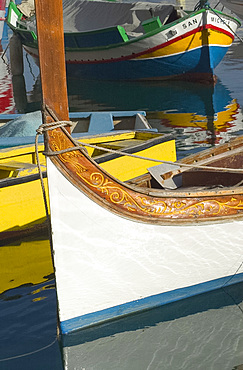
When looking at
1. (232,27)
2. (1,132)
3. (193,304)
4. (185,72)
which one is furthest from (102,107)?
(193,304)

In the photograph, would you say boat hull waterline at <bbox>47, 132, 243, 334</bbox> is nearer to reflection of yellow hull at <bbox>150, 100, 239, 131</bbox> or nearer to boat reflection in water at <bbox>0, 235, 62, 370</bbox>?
boat reflection in water at <bbox>0, 235, 62, 370</bbox>

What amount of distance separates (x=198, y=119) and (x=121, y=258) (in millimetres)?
10721

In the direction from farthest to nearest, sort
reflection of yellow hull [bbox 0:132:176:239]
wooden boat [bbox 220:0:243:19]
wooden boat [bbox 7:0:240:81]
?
1. wooden boat [bbox 220:0:243:19]
2. wooden boat [bbox 7:0:240:81]
3. reflection of yellow hull [bbox 0:132:176:239]

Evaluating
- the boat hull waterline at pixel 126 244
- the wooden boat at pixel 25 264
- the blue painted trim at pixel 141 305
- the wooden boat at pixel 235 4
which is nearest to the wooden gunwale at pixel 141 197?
the boat hull waterline at pixel 126 244

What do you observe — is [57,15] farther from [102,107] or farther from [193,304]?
[102,107]

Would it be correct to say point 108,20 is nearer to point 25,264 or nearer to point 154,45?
point 154,45

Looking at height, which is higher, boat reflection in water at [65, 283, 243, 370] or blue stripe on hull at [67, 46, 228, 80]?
blue stripe on hull at [67, 46, 228, 80]

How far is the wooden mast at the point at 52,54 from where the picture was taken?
14.8 ft

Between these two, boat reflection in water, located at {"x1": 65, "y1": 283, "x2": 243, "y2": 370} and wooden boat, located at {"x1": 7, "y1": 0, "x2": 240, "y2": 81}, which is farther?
wooden boat, located at {"x1": 7, "y1": 0, "x2": 240, "y2": 81}

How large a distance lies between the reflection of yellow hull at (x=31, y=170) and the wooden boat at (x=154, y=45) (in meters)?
11.5

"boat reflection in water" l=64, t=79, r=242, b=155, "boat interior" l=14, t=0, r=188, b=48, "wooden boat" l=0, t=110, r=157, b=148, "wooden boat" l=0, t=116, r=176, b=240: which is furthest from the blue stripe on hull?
"wooden boat" l=0, t=116, r=176, b=240

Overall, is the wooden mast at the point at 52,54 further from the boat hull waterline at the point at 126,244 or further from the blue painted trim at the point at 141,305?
the blue painted trim at the point at 141,305

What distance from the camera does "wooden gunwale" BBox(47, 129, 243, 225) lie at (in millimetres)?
4891

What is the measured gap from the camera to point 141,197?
534cm
